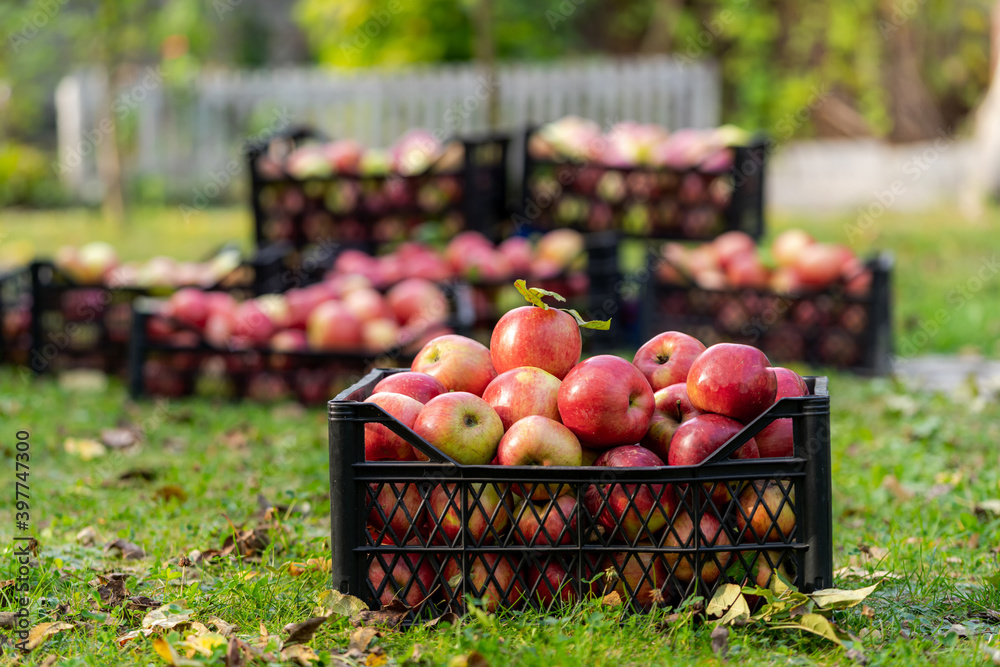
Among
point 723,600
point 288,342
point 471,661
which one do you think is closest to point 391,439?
point 471,661

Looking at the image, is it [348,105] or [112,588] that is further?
[348,105]

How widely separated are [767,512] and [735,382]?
270 millimetres

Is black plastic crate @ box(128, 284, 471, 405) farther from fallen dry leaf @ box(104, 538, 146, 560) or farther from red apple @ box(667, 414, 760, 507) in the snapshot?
red apple @ box(667, 414, 760, 507)

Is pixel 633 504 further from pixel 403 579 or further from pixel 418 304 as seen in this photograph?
pixel 418 304

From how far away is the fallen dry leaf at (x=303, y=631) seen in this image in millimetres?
2143

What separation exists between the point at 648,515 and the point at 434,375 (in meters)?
0.64

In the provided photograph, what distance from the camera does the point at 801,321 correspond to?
522cm

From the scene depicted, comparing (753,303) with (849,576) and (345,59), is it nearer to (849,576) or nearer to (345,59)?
(849,576)

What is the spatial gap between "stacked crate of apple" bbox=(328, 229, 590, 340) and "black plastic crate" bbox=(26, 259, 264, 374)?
718 mm

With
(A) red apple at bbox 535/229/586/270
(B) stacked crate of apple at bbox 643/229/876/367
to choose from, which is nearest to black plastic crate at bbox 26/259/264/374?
(A) red apple at bbox 535/229/586/270

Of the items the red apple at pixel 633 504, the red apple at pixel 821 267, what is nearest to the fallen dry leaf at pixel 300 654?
the red apple at pixel 633 504

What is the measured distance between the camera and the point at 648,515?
2127 mm

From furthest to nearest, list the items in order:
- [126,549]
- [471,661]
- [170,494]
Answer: [170,494] → [126,549] → [471,661]

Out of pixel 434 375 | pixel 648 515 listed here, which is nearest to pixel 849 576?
pixel 648 515
